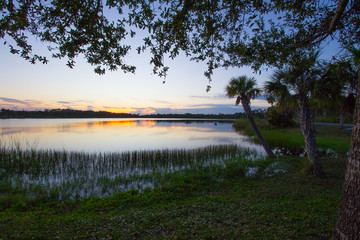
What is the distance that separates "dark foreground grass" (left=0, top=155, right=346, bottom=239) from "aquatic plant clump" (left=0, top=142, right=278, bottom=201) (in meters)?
1.71

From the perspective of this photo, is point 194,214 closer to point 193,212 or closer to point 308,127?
point 193,212

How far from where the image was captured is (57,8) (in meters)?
4.76

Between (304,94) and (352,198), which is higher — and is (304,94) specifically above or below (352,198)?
above

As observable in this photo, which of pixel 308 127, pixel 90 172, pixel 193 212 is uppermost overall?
pixel 308 127

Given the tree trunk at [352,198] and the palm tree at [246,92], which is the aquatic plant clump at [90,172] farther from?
the tree trunk at [352,198]

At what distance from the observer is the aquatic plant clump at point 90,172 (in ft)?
29.1

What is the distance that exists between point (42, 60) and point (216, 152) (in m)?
14.4

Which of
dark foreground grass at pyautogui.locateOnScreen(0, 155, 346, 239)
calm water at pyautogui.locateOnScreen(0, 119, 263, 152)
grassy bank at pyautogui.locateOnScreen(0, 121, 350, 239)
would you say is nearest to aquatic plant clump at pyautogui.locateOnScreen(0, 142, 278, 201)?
grassy bank at pyautogui.locateOnScreen(0, 121, 350, 239)

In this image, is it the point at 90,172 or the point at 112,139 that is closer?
the point at 90,172

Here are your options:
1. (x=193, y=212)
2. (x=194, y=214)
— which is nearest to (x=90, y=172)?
(x=193, y=212)

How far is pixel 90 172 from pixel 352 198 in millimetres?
12350

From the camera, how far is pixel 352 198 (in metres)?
2.86

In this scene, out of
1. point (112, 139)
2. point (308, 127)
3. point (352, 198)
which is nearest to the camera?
point (352, 198)

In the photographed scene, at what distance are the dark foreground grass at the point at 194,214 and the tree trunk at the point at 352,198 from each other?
1134 mm
